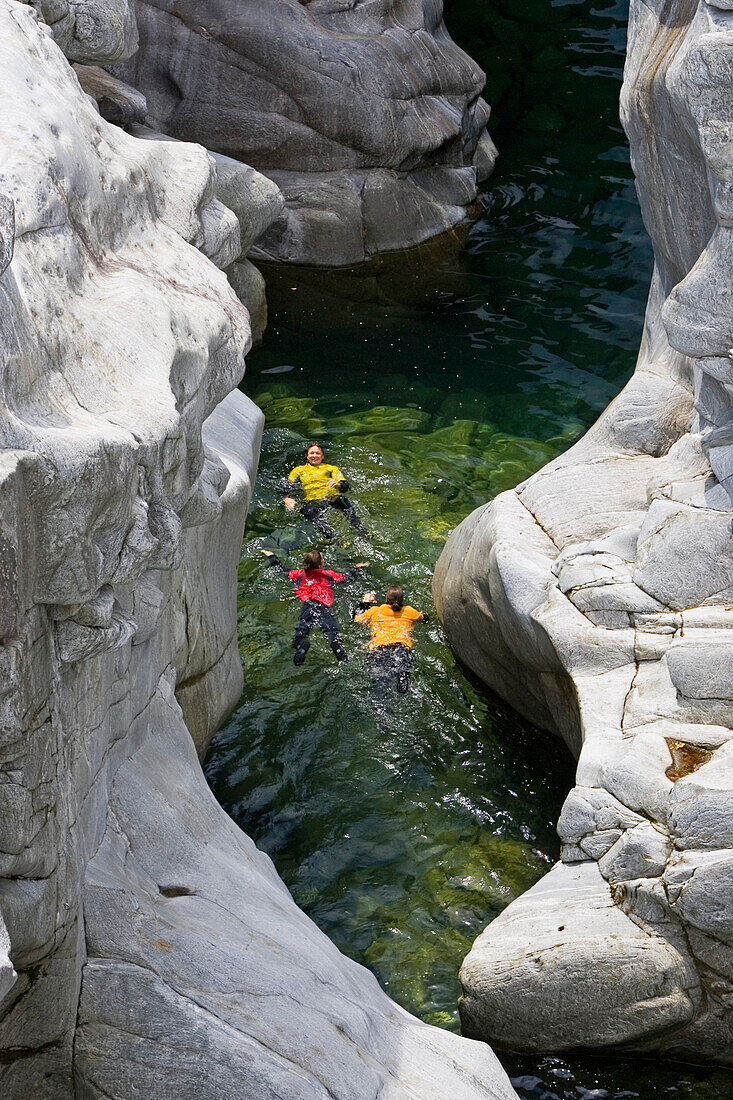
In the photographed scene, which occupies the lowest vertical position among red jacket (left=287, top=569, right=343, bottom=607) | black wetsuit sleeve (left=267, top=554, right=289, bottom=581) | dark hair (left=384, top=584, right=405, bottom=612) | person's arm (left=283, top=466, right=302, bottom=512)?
black wetsuit sleeve (left=267, top=554, right=289, bottom=581)

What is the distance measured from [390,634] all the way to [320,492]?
2.04 metres

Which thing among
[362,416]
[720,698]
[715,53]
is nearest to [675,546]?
[720,698]

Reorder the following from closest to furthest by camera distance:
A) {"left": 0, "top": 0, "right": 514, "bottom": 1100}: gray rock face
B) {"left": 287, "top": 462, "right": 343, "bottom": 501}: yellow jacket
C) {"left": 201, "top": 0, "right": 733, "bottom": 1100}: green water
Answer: {"left": 0, "top": 0, "right": 514, "bottom": 1100}: gray rock face
{"left": 201, "top": 0, "right": 733, "bottom": 1100}: green water
{"left": 287, "top": 462, "right": 343, "bottom": 501}: yellow jacket

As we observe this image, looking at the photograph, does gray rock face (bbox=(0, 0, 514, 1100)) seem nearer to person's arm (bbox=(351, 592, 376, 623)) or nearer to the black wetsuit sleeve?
person's arm (bbox=(351, 592, 376, 623))

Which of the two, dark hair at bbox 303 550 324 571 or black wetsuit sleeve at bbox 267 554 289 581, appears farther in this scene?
black wetsuit sleeve at bbox 267 554 289 581

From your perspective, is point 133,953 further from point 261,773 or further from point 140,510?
point 261,773

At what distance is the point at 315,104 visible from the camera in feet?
44.2

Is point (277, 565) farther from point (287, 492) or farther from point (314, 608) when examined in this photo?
point (287, 492)

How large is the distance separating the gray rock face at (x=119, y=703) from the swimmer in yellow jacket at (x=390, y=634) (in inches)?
123

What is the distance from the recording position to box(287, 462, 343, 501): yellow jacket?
10211 mm

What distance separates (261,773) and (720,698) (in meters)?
3.04

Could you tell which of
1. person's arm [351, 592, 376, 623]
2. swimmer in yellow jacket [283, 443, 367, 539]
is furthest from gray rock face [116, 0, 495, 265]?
person's arm [351, 592, 376, 623]

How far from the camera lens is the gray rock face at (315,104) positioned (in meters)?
13.3

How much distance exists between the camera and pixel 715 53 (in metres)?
6.06
